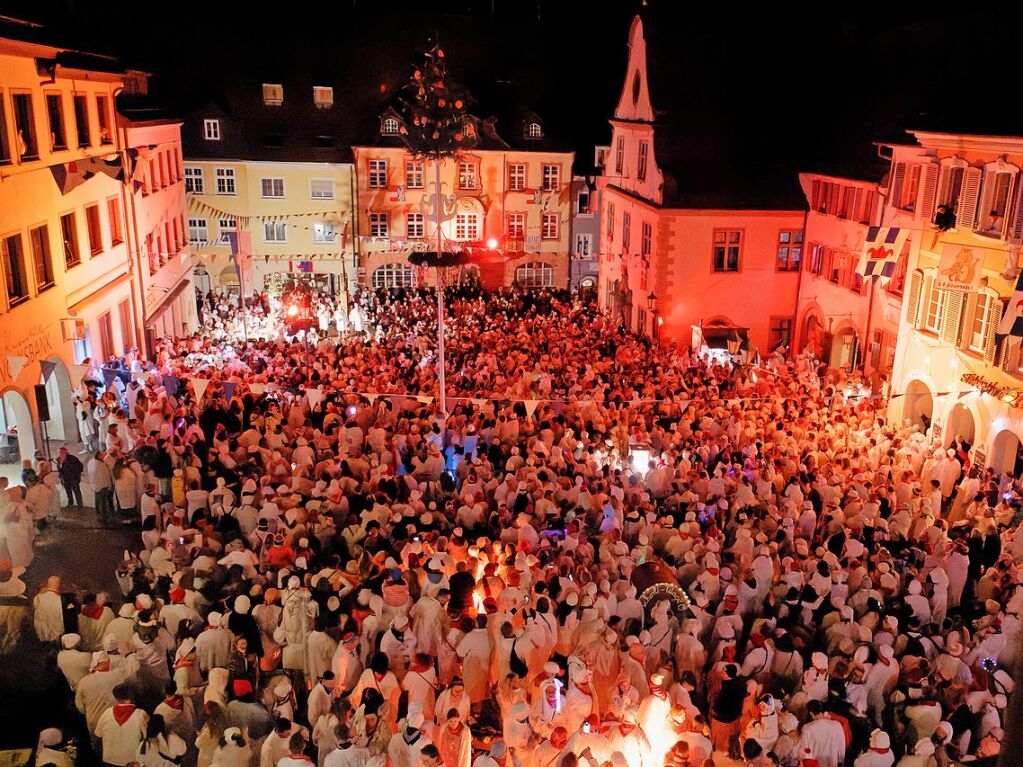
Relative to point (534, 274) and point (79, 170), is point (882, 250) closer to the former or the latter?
point (79, 170)

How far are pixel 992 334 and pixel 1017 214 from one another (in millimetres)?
2524

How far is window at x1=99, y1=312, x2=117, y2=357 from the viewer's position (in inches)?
856

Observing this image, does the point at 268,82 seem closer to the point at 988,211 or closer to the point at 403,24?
the point at 403,24

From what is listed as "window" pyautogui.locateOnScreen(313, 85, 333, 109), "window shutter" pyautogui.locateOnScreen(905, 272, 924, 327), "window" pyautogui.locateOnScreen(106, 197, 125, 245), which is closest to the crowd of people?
"window shutter" pyautogui.locateOnScreen(905, 272, 924, 327)

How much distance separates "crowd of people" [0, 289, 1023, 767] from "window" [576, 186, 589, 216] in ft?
71.9

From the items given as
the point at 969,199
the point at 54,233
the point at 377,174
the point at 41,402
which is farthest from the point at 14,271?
the point at 377,174

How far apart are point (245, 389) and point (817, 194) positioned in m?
19.4

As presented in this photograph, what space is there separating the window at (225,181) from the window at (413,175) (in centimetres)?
769

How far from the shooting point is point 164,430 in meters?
16.2

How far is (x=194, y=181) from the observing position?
123 ft

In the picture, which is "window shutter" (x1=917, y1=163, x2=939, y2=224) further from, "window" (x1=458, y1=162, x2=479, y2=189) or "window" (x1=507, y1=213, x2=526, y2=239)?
"window" (x1=458, y1=162, x2=479, y2=189)

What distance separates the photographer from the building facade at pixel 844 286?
23.7 m

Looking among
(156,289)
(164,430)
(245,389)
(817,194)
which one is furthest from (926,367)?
(156,289)

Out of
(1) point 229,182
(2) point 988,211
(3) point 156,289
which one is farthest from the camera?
(1) point 229,182
